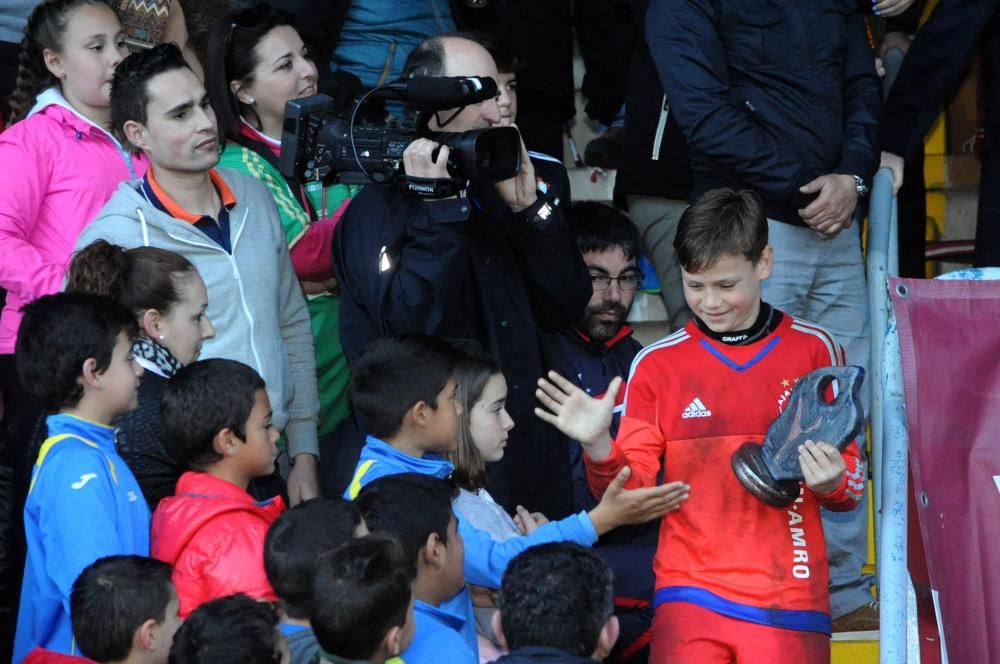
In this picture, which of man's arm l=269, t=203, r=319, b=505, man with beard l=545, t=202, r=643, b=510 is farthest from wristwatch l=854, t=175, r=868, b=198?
man's arm l=269, t=203, r=319, b=505

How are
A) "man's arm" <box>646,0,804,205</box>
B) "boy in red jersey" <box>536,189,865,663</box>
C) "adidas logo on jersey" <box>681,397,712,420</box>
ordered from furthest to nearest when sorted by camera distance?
"man's arm" <box>646,0,804,205</box> < "adidas logo on jersey" <box>681,397,712,420</box> < "boy in red jersey" <box>536,189,865,663</box>

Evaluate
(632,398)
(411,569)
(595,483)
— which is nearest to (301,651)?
(411,569)

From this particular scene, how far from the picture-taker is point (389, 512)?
3227 millimetres

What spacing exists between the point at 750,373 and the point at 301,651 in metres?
1.37

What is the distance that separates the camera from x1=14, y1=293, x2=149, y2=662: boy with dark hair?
10.6 ft

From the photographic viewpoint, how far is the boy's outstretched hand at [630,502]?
3.49 m

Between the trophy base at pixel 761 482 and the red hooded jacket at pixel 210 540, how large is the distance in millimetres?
1130

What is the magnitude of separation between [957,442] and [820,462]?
311 millimetres

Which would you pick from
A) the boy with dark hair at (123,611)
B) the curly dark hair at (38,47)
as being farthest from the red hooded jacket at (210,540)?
the curly dark hair at (38,47)

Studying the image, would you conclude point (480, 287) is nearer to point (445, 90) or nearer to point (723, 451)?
point (445, 90)

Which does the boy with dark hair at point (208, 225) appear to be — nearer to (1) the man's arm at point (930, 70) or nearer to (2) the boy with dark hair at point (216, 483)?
(2) the boy with dark hair at point (216, 483)

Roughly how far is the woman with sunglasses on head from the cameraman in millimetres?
471

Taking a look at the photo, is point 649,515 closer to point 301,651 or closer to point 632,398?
point 632,398

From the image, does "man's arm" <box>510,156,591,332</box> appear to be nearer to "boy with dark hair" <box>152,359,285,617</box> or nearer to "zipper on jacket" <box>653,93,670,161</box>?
"zipper on jacket" <box>653,93,670,161</box>
